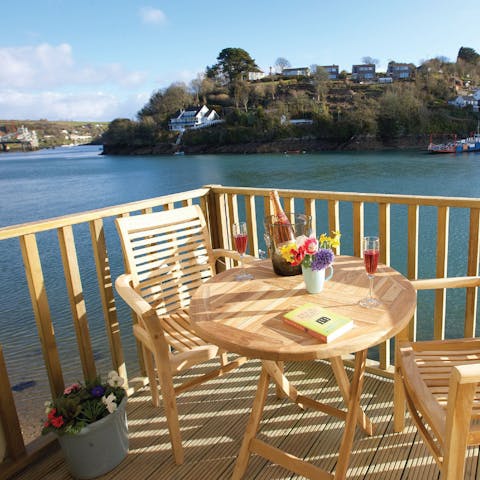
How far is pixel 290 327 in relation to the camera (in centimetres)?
133

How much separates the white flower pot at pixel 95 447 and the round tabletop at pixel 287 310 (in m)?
0.75

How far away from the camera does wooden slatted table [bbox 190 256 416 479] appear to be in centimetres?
122

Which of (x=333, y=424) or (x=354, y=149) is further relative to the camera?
(x=354, y=149)

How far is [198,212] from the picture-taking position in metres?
2.53

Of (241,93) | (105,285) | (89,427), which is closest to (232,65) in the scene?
(241,93)

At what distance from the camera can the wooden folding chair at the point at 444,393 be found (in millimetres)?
997

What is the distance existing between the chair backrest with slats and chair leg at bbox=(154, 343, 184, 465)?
566 mm

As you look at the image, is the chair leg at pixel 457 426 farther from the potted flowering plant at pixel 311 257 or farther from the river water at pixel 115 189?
the river water at pixel 115 189

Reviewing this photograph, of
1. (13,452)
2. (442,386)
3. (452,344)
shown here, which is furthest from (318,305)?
(13,452)

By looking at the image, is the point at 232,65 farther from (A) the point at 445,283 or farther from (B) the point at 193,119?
(A) the point at 445,283

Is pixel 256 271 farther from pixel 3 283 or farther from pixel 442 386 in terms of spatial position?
pixel 3 283

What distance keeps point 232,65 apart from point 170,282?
3063 inches

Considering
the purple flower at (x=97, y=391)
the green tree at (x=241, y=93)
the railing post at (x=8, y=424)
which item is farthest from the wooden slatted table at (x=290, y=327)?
the green tree at (x=241, y=93)

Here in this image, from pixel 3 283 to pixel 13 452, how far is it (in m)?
7.99
